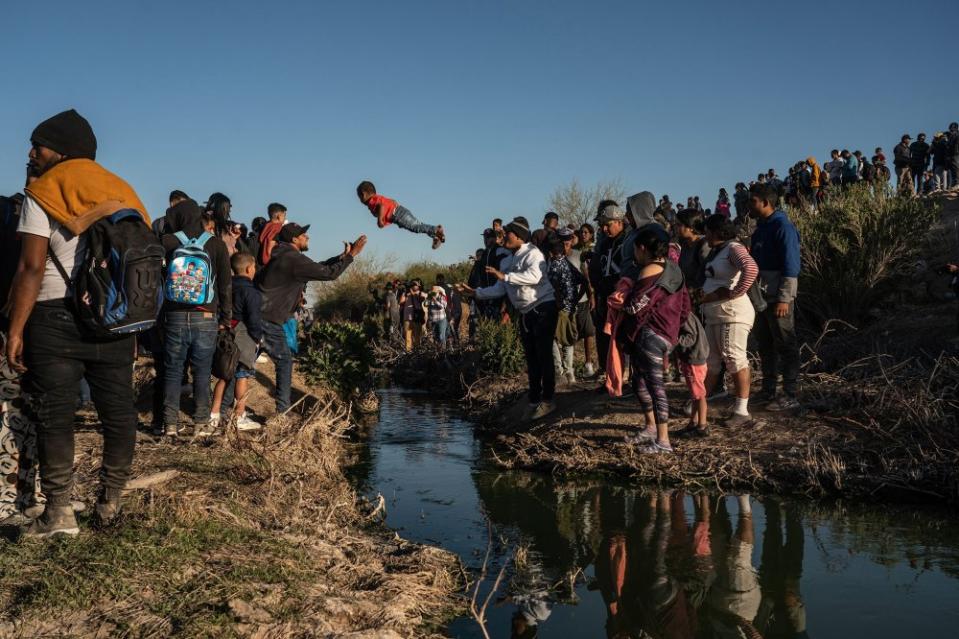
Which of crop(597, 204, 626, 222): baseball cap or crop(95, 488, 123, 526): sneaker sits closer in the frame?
crop(95, 488, 123, 526): sneaker

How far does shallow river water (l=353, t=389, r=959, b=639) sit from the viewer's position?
3955 millimetres

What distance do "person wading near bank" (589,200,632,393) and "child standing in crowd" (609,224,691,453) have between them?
1.24 metres

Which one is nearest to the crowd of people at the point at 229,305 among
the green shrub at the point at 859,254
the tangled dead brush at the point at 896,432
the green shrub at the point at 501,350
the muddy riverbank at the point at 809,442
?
the muddy riverbank at the point at 809,442

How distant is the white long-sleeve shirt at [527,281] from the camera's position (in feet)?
26.9

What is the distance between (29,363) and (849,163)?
21070 millimetres

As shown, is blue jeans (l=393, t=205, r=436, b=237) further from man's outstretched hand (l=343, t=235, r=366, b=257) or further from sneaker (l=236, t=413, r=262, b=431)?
sneaker (l=236, t=413, r=262, b=431)

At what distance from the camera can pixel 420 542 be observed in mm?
5375

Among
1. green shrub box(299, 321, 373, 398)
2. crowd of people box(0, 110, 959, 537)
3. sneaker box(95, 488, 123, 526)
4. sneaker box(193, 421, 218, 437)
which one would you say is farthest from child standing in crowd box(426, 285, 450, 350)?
sneaker box(95, 488, 123, 526)

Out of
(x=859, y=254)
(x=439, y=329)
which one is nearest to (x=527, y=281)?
(x=859, y=254)

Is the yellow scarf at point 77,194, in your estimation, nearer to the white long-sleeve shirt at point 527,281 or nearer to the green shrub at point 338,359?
the white long-sleeve shirt at point 527,281

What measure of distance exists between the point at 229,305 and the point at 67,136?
2.99 metres

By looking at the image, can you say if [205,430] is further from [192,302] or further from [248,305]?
[248,305]

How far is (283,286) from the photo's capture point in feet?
26.3

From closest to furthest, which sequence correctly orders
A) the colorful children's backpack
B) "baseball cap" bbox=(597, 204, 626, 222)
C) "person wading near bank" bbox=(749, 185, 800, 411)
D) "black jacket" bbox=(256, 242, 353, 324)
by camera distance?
1. the colorful children's backpack
2. "person wading near bank" bbox=(749, 185, 800, 411)
3. "black jacket" bbox=(256, 242, 353, 324)
4. "baseball cap" bbox=(597, 204, 626, 222)
